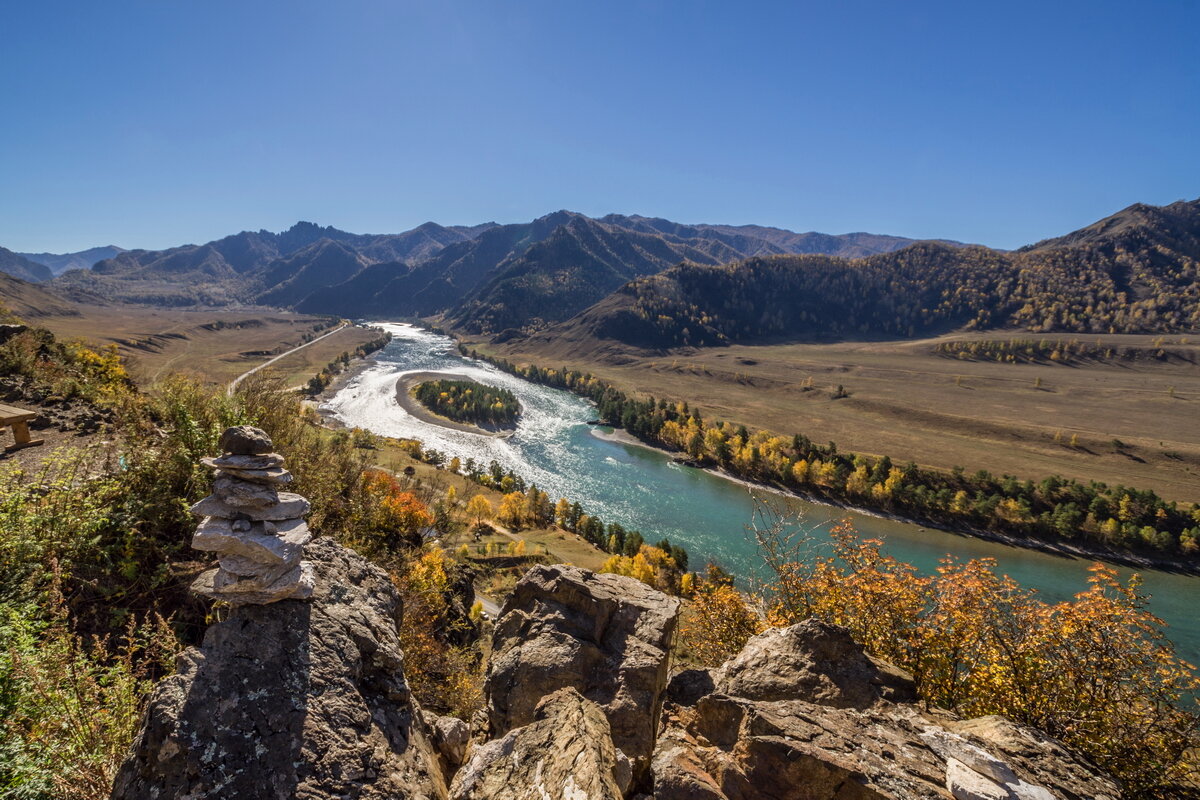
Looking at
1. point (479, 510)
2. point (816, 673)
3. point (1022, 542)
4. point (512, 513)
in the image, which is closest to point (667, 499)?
point (512, 513)

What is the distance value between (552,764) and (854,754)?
4618 millimetres

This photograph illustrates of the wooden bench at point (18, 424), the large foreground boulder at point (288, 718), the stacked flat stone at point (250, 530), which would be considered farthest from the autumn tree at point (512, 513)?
the stacked flat stone at point (250, 530)

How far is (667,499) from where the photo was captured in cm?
7838

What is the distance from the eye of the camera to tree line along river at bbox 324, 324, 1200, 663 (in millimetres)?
58281

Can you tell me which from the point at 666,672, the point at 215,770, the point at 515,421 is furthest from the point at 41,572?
the point at 515,421

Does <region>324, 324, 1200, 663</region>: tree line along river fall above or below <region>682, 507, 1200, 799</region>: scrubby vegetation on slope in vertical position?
below

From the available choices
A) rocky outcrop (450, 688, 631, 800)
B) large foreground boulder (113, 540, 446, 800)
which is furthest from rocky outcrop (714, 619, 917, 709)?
large foreground boulder (113, 540, 446, 800)

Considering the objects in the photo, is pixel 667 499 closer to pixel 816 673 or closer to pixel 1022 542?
pixel 1022 542

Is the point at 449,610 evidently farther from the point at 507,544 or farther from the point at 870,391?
the point at 870,391

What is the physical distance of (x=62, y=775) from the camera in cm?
602

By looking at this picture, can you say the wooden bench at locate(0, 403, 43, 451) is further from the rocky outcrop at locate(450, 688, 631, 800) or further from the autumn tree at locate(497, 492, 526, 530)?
the autumn tree at locate(497, 492, 526, 530)

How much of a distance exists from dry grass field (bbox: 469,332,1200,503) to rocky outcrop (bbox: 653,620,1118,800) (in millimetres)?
95272

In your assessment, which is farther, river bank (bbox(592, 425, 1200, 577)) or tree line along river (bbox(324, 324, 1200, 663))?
→ river bank (bbox(592, 425, 1200, 577))

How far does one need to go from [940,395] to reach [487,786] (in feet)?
535
